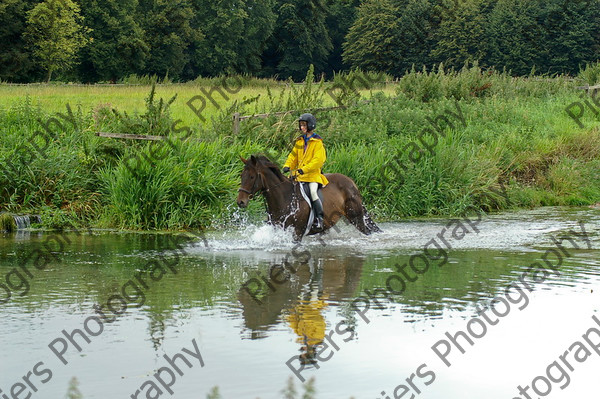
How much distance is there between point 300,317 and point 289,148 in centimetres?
1227

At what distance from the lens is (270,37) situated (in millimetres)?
96875

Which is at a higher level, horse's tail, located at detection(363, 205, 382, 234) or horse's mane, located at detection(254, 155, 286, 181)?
horse's mane, located at detection(254, 155, 286, 181)

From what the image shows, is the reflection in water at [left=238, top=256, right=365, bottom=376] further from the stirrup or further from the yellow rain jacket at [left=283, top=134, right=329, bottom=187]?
the yellow rain jacket at [left=283, top=134, right=329, bottom=187]

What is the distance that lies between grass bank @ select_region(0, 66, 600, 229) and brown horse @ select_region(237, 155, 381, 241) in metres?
2.96

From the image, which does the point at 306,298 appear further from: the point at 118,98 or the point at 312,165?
the point at 118,98

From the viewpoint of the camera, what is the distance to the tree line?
214ft

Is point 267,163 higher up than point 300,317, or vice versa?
point 267,163

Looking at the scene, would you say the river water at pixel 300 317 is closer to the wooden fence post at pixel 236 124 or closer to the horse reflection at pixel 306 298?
the horse reflection at pixel 306 298

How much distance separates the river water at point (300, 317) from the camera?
24.3 ft

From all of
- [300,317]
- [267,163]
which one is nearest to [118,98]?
[267,163]

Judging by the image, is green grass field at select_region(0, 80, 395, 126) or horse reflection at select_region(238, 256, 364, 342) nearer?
horse reflection at select_region(238, 256, 364, 342)

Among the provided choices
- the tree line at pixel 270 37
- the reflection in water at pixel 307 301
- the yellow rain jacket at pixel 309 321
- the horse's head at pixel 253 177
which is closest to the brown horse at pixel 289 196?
the horse's head at pixel 253 177

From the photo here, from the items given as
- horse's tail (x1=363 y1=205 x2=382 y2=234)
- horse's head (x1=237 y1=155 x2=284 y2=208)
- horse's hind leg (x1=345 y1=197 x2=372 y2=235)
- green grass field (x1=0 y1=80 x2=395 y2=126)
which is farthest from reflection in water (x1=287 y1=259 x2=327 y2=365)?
green grass field (x1=0 y1=80 x2=395 y2=126)

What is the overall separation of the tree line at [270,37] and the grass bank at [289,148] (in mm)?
38197
